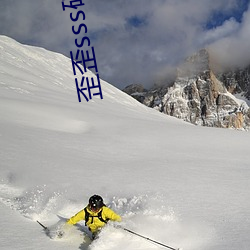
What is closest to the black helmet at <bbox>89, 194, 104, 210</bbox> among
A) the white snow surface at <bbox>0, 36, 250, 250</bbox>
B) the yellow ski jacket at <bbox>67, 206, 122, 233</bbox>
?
the yellow ski jacket at <bbox>67, 206, 122, 233</bbox>

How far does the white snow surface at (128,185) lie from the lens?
18.1 feet

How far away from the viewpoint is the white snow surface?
5512 mm

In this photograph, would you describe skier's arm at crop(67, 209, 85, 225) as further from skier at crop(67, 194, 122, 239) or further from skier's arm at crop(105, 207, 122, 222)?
skier's arm at crop(105, 207, 122, 222)

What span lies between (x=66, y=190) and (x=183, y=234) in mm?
3382

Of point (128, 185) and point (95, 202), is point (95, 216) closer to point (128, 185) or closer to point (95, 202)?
point (95, 202)

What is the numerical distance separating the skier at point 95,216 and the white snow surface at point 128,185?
0.67 feet

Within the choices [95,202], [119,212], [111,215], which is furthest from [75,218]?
[119,212]

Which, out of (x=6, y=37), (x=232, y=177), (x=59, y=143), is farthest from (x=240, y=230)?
(x=6, y=37)

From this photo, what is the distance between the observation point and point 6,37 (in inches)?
2645

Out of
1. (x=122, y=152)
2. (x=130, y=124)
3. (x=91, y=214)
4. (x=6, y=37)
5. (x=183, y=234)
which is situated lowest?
(x=183, y=234)

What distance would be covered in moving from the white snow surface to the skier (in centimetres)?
20

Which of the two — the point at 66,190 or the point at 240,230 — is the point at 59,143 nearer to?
the point at 66,190

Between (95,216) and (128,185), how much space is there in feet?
7.70

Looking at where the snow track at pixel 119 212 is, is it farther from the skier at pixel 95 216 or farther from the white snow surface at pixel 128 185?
the skier at pixel 95 216
